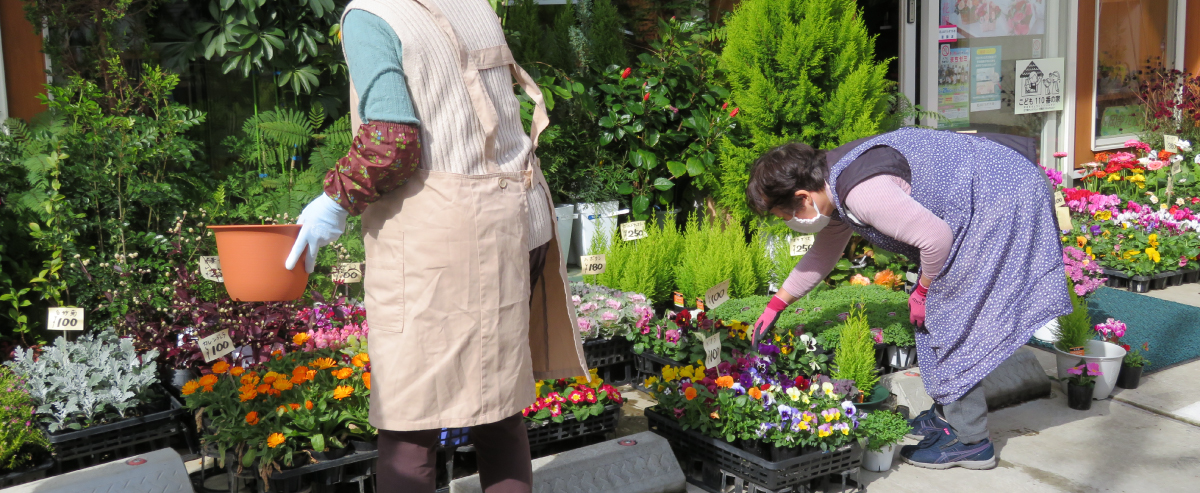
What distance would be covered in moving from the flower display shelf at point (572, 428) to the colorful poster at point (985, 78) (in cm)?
512

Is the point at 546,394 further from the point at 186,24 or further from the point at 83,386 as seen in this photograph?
the point at 186,24

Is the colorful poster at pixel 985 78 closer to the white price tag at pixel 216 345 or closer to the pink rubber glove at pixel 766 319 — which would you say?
the pink rubber glove at pixel 766 319

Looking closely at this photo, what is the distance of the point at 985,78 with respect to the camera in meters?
7.14

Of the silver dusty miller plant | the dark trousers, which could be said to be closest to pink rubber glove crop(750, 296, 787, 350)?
the dark trousers

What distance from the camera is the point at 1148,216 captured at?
5996 mm

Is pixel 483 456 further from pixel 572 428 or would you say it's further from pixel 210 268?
pixel 210 268

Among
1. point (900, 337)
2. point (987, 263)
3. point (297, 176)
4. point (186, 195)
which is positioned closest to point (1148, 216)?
point (900, 337)

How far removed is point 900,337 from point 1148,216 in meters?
3.06

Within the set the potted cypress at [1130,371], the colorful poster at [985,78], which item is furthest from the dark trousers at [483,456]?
the colorful poster at [985,78]

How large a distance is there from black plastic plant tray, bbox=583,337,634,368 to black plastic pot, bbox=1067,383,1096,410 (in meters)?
1.82

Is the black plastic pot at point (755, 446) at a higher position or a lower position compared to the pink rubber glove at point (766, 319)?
lower

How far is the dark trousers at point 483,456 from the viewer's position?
204 centimetres

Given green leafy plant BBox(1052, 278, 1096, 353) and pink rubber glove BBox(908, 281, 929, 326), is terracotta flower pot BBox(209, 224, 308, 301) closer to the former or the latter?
pink rubber glove BBox(908, 281, 929, 326)

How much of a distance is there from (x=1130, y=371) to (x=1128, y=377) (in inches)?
1.3
